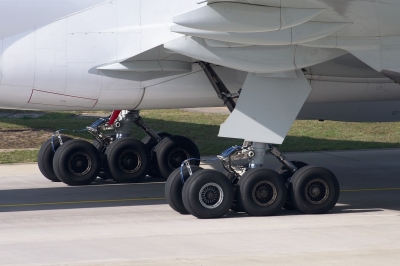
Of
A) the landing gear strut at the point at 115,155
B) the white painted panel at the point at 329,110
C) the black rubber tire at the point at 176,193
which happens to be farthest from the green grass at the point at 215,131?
the black rubber tire at the point at 176,193

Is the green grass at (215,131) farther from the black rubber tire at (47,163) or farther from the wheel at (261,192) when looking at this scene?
the wheel at (261,192)

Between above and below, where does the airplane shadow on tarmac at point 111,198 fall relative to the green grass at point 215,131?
below

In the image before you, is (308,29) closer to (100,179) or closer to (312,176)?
(312,176)

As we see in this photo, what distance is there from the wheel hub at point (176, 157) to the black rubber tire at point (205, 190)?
3.58 m

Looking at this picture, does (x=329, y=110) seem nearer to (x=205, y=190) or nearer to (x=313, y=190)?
(x=313, y=190)

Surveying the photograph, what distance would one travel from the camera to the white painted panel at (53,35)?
39.9 feet

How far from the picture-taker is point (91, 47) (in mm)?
12383

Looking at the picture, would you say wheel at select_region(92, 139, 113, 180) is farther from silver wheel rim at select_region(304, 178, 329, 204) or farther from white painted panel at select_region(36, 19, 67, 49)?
silver wheel rim at select_region(304, 178, 329, 204)

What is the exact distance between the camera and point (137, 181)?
15.0 metres

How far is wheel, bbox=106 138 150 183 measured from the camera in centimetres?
1480

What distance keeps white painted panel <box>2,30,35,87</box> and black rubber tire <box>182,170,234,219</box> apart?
9.48ft

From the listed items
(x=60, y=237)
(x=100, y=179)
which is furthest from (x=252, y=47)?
(x=100, y=179)

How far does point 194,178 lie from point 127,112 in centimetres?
405

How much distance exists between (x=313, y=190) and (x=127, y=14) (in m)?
3.81
